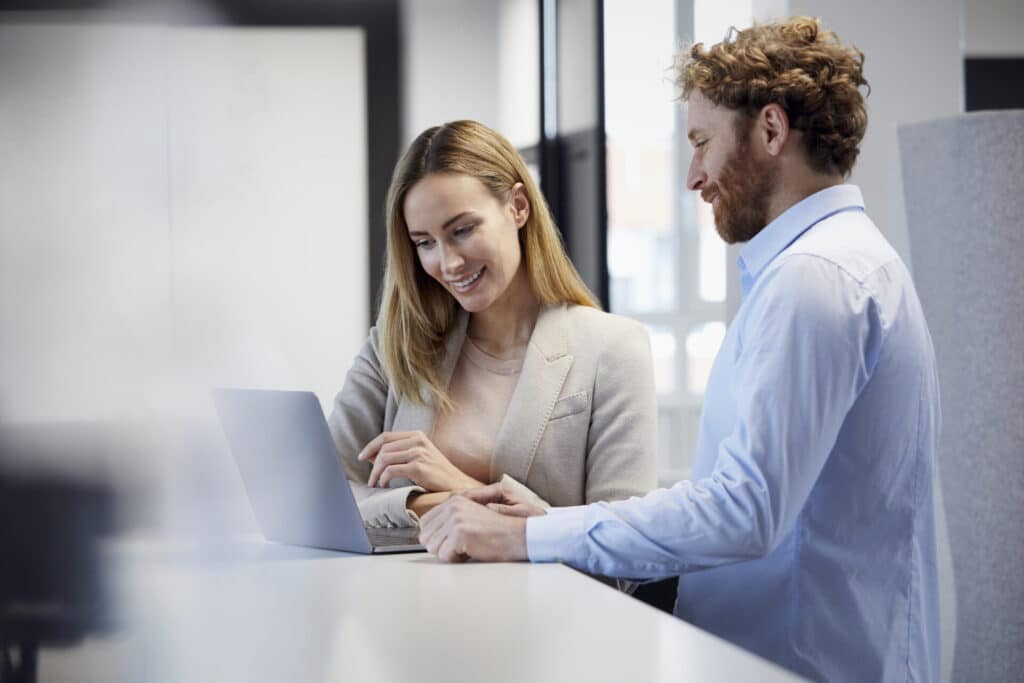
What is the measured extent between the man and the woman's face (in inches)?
18.9

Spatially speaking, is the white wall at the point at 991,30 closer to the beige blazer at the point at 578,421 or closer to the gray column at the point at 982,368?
the gray column at the point at 982,368

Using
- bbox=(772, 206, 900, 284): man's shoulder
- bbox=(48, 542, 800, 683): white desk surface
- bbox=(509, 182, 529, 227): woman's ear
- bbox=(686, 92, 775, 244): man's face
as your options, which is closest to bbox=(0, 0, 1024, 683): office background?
bbox=(509, 182, 529, 227): woman's ear

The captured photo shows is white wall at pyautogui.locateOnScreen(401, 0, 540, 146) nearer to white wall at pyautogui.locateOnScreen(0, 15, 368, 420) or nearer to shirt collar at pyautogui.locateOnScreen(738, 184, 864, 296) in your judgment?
white wall at pyautogui.locateOnScreen(0, 15, 368, 420)

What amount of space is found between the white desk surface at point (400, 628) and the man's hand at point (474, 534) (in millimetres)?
21

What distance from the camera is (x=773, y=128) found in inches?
52.8

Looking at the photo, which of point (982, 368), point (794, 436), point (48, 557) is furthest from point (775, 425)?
point (48, 557)

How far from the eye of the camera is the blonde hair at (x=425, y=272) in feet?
6.07

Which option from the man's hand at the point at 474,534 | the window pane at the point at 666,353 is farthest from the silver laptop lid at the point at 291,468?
the window pane at the point at 666,353

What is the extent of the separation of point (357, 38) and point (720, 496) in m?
3.35

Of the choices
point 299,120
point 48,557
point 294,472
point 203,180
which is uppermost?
point 299,120

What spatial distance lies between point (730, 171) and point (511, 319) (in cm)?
64

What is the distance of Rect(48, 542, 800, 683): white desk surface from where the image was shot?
0.84m

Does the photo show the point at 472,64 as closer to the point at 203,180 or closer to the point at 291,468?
the point at 203,180

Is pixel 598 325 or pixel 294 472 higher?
pixel 598 325
